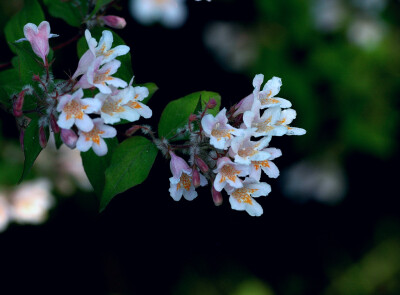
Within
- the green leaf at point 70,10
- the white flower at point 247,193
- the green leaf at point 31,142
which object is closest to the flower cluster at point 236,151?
the white flower at point 247,193

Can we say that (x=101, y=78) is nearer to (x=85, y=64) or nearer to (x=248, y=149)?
(x=85, y=64)

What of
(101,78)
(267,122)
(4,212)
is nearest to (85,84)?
(101,78)

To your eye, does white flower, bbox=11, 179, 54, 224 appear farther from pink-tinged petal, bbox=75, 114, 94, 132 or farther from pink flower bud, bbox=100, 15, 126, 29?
pink-tinged petal, bbox=75, 114, 94, 132

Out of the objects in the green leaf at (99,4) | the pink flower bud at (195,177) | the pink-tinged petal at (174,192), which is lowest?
the pink-tinged petal at (174,192)

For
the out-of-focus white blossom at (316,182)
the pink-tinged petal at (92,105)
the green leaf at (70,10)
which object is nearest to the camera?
the pink-tinged petal at (92,105)

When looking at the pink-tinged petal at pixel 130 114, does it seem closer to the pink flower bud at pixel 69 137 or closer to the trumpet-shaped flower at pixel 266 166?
the pink flower bud at pixel 69 137

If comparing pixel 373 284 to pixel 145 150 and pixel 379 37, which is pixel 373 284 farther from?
pixel 145 150
